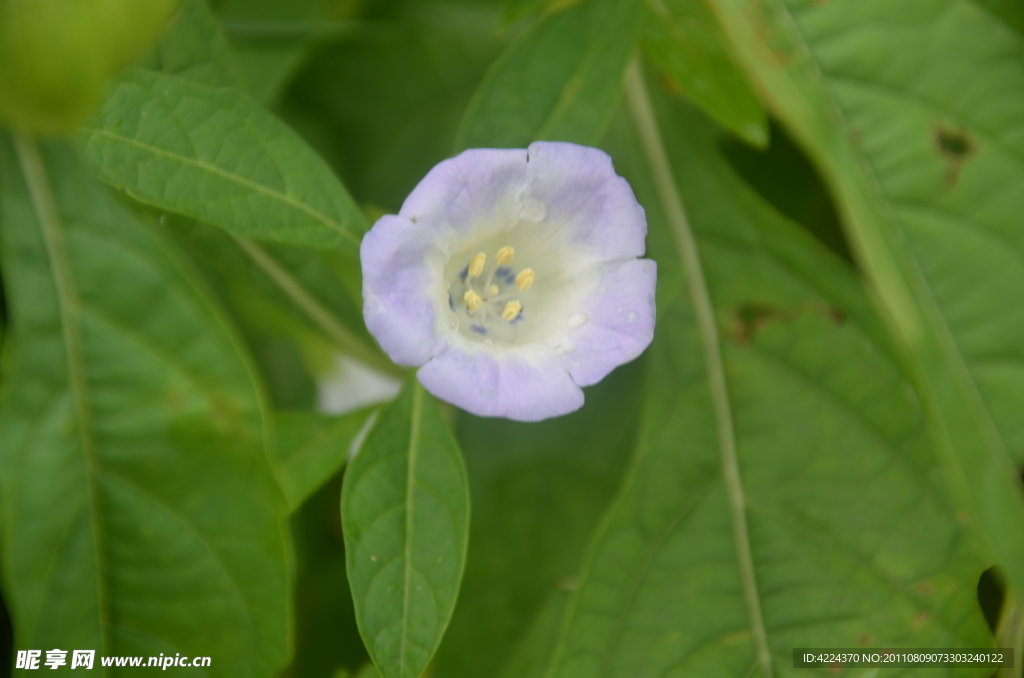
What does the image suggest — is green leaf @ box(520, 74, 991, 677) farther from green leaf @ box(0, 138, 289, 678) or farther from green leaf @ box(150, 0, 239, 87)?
green leaf @ box(150, 0, 239, 87)

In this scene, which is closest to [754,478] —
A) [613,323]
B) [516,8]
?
[613,323]

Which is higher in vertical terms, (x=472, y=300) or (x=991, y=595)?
(x=472, y=300)

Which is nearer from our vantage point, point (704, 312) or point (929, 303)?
point (929, 303)

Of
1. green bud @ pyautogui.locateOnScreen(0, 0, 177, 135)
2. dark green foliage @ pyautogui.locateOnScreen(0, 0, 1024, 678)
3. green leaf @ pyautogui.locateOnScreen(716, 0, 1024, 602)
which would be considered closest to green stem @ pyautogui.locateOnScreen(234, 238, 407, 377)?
dark green foliage @ pyautogui.locateOnScreen(0, 0, 1024, 678)

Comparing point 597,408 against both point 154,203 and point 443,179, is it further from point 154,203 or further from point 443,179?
point 154,203

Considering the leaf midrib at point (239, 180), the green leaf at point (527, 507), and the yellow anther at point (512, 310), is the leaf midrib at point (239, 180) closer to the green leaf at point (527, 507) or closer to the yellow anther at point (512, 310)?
the yellow anther at point (512, 310)

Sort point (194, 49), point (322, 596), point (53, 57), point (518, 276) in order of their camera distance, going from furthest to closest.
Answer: point (322, 596) < point (518, 276) < point (194, 49) < point (53, 57)

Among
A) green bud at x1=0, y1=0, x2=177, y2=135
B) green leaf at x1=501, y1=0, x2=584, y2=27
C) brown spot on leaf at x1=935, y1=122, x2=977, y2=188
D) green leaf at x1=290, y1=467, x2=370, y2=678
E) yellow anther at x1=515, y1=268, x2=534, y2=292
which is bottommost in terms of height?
green leaf at x1=290, y1=467, x2=370, y2=678

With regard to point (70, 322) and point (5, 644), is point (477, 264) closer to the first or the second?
point (70, 322)
